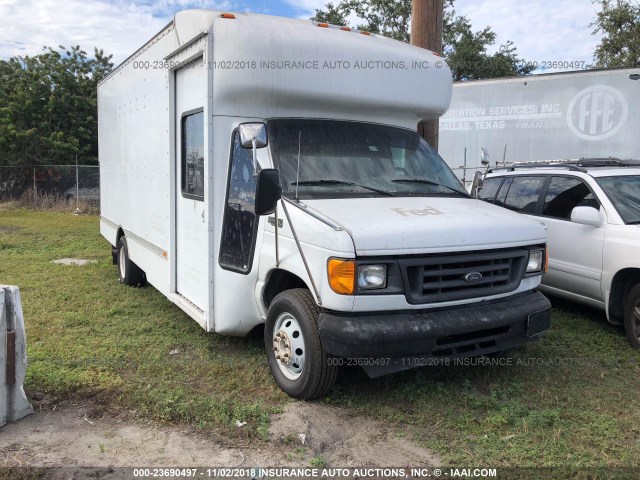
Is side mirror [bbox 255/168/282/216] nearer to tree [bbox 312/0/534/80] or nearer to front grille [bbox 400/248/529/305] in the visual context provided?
front grille [bbox 400/248/529/305]

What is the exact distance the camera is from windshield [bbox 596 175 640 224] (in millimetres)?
5637

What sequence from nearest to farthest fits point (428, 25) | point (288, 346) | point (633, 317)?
point (288, 346)
point (633, 317)
point (428, 25)

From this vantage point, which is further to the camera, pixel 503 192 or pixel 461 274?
pixel 503 192

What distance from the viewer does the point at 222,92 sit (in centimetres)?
446

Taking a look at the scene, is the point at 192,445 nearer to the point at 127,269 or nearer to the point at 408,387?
the point at 408,387

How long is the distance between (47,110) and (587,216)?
2115 cm

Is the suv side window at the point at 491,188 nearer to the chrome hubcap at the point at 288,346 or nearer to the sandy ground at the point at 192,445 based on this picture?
the chrome hubcap at the point at 288,346

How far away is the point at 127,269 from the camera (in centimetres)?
774

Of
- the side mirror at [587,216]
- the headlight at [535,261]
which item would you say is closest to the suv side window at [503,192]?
the side mirror at [587,216]

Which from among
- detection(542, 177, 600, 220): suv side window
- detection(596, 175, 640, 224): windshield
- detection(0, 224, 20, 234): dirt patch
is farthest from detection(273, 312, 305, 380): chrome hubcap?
detection(0, 224, 20, 234): dirt patch

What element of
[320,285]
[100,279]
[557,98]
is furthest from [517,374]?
[557,98]

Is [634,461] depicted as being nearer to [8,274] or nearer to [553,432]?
[553,432]

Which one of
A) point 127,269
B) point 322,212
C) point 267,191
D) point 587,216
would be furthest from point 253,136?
point 127,269

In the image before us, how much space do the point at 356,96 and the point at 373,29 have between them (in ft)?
86.9
